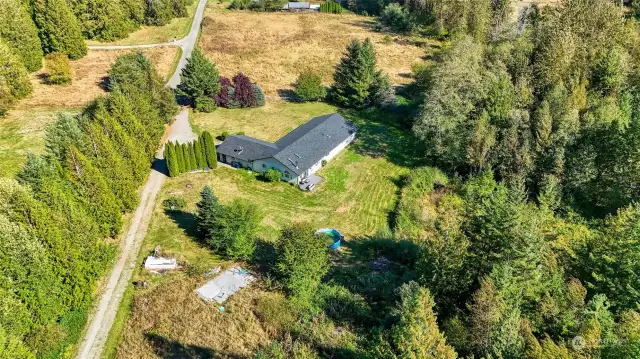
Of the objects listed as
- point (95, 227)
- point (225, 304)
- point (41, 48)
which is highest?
point (41, 48)

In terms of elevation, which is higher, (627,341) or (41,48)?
(41,48)

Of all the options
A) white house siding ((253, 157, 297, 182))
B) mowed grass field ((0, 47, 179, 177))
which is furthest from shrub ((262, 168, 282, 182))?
mowed grass field ((0, 47, 179, 177))

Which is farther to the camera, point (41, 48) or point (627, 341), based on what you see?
point (41, 48)

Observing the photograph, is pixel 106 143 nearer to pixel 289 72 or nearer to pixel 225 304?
pixel 225 304

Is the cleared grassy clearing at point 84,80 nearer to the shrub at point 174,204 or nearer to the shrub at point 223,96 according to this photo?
the shrub at point 223,96

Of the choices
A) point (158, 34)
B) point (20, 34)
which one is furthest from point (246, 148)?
point (158, 34)

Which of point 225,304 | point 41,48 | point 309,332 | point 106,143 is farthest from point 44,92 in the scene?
point 309,332
